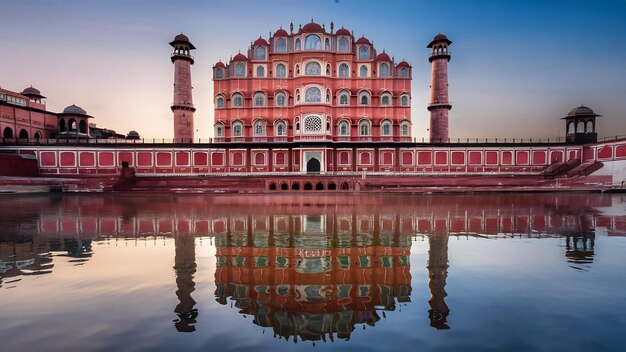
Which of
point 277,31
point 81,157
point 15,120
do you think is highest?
point 277,31

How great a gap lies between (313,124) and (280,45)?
1185 centimetres

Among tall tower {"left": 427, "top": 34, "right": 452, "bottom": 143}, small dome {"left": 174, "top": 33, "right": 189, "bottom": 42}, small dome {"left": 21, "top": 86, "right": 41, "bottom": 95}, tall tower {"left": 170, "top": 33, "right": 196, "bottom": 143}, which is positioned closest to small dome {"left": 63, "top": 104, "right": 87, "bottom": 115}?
small dome {"left": 21, "top": 86, "right": 41, "bottom": 95}

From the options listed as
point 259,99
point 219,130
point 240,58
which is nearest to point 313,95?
point 259,99

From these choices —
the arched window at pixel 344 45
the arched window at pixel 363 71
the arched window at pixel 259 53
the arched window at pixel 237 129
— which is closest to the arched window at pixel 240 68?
the arched window at pixel 259 53

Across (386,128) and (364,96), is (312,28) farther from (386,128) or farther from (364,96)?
(386,128)

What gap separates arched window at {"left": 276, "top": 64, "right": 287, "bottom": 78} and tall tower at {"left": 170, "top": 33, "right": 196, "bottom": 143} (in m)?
12.2

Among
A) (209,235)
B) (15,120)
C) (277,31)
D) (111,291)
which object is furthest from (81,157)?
(111,291)

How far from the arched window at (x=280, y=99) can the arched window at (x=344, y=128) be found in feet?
26.0

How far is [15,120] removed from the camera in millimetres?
45094

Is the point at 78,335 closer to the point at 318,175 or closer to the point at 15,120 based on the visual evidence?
the point at 318,175

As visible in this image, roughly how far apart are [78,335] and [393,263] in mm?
5902

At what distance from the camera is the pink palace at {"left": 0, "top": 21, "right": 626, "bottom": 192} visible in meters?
38.8

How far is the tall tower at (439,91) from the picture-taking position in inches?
1721

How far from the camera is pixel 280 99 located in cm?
4238
